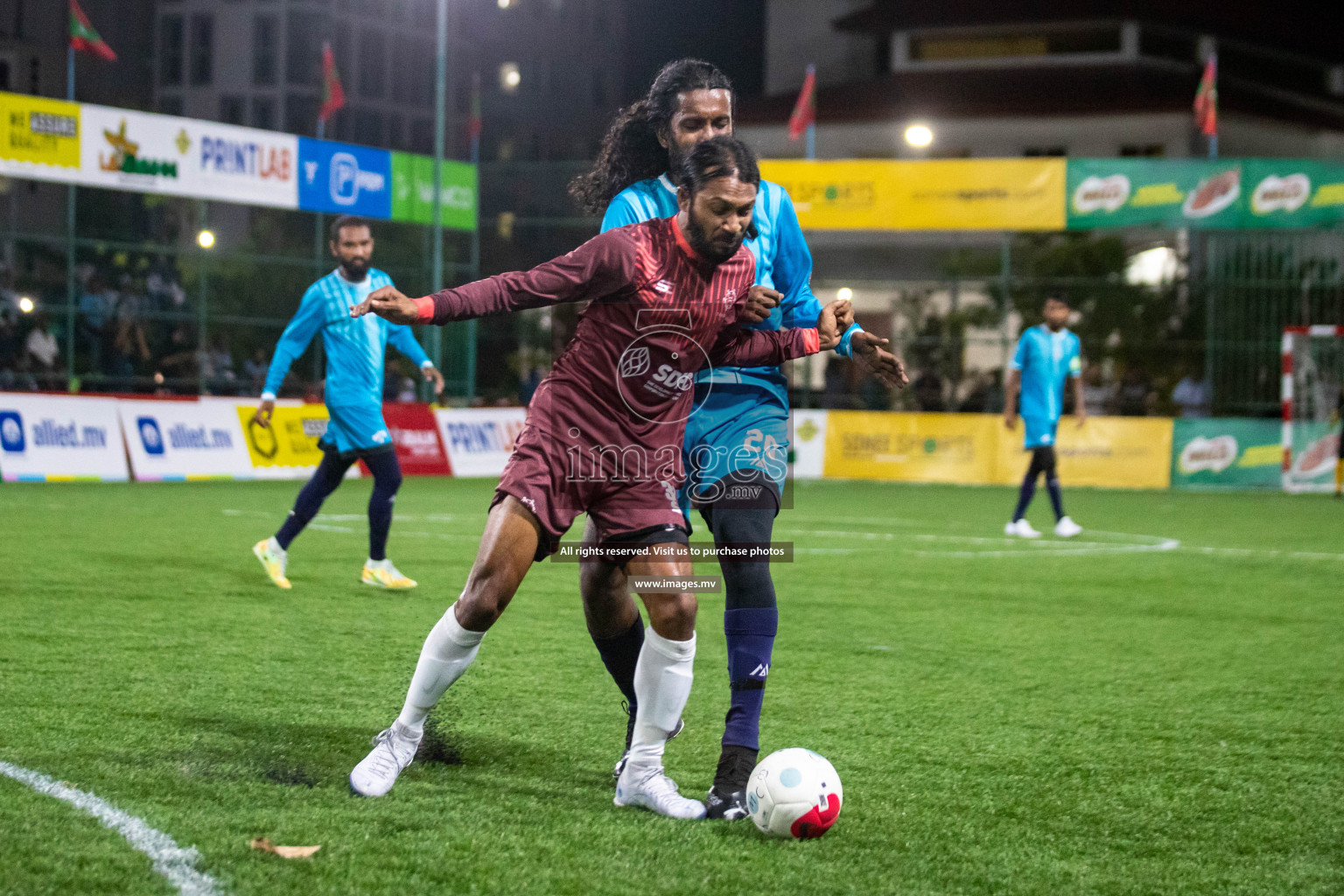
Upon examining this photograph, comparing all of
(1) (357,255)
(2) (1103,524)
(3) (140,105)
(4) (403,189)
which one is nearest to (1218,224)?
(2) (1103,524)

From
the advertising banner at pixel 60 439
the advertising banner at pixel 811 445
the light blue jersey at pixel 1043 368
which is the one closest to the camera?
the light blue jersey at pixel 1043 368

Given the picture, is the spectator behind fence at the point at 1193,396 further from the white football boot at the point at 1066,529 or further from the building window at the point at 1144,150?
the building window at the point at 1144,150

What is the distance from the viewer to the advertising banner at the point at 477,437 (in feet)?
67.2

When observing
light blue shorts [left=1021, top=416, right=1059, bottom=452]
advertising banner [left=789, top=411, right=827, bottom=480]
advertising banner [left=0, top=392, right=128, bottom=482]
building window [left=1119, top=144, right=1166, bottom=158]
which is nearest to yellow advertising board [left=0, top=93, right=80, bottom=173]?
advertising banner [left=0, top=392, right=128, bottom=482]

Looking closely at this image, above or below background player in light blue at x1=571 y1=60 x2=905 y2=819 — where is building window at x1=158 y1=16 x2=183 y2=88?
above

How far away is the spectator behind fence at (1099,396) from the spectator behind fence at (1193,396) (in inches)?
39.1

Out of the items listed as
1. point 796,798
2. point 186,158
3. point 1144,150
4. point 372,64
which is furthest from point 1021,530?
point 372,64

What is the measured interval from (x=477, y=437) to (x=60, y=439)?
6.28 metres

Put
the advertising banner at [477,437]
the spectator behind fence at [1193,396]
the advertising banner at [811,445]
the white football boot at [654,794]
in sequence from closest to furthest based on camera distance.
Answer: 1. the white football boot at [654,794]
2. the advertising banner at [477,437]
3. the advertising banner at [811,445]
4. the spectator behind fence at [1193,396]

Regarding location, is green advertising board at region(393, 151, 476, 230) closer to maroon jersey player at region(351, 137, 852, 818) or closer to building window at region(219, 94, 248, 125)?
maroon jersey player at region(351, 137, 852, 818)

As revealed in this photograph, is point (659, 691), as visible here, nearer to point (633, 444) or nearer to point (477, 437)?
point (633, 444)

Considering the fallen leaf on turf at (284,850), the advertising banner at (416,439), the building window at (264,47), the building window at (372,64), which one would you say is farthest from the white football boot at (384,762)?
the building window at (372,64)

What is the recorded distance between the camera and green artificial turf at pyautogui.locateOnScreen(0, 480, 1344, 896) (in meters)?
3.36

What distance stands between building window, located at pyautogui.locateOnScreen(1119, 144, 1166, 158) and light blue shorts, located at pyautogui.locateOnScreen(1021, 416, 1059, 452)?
28.6m
